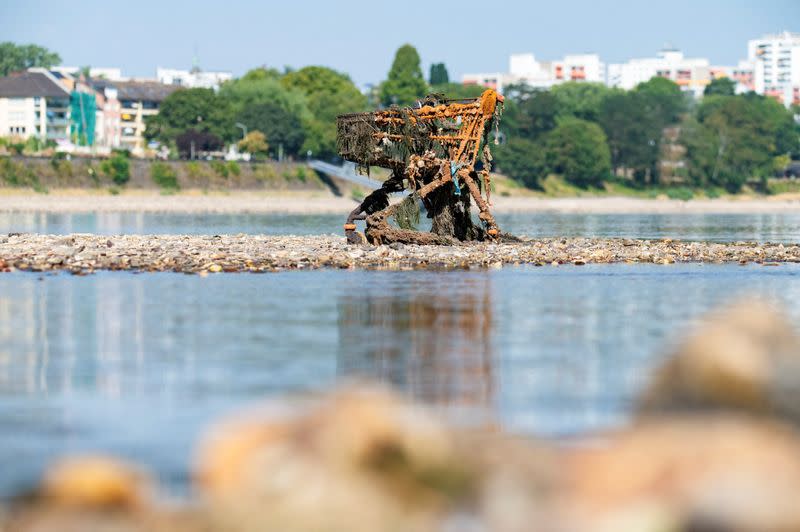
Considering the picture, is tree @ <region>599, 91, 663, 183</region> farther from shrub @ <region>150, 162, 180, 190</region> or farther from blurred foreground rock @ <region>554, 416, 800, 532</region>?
blurred foreground rock @ <region>554, 416, 800, 532</region>

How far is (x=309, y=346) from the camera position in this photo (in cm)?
1880

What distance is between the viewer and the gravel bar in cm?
3494

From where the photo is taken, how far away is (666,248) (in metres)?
43.6

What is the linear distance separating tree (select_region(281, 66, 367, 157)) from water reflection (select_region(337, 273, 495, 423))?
10731 cm

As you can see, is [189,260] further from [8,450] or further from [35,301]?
[8,450]

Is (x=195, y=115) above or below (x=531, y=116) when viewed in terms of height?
below

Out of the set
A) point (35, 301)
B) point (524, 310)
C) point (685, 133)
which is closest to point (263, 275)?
point (35, 301)

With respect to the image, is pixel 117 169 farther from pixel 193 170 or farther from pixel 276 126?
pixel 276 126

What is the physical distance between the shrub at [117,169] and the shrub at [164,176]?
103 inches

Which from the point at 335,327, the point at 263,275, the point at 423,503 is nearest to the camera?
the point at 423,503

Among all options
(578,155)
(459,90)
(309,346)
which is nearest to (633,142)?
(578,155)

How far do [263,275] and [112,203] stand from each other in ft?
289

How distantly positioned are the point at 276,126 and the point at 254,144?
518 cm

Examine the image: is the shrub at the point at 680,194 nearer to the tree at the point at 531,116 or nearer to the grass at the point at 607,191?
the grass at the point at 607,191
